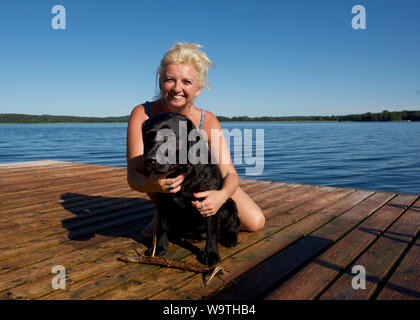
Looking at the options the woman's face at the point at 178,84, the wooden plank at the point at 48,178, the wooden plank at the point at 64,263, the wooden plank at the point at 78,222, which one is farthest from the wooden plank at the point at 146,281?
the wooden plank at the point at 48,178

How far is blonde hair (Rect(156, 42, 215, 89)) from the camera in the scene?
296cm

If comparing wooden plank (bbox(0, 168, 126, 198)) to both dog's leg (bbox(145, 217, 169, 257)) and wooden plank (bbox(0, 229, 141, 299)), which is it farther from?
dog's leg (bbox(145, 217, 169, 257))

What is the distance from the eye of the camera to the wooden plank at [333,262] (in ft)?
7.20

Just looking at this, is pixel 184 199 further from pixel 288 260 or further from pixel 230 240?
pixel 288 260

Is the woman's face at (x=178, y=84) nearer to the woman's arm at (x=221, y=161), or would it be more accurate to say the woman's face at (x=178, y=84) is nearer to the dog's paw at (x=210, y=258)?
the woman's arm at (x=221, y=161)

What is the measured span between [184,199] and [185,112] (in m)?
1.04

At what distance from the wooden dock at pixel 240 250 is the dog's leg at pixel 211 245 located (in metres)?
0.10

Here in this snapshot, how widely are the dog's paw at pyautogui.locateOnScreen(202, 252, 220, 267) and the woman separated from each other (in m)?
0.35

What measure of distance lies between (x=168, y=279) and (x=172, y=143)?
98cm

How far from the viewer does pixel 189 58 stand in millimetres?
2984

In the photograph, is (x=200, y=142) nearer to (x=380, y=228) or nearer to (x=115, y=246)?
(x=115, y=246)

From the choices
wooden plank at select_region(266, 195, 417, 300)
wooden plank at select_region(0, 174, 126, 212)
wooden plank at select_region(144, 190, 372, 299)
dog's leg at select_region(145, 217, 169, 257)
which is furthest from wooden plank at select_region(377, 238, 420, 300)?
wooden plank at select_region(0, 174, 126, 212)

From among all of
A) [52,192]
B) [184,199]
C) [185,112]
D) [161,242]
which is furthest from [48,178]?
[184,199]
